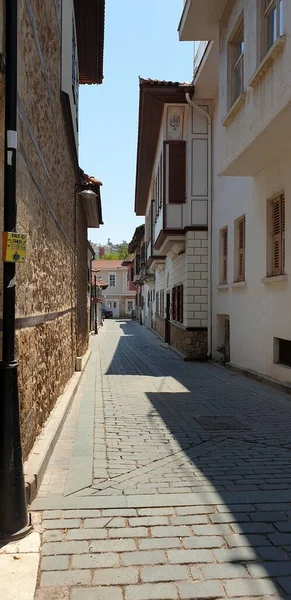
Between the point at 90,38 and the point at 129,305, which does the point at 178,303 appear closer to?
the point at 90,38

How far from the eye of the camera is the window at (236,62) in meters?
9.68

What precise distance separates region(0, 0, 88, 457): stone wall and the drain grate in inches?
77.6

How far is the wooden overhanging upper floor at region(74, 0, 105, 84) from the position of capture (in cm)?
1076

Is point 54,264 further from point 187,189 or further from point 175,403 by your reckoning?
point 187,189

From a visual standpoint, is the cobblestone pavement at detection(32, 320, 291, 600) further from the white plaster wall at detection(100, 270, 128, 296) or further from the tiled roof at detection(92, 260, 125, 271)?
the tiled roof at detection(92, 260, 125, 271)

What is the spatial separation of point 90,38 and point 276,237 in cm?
676

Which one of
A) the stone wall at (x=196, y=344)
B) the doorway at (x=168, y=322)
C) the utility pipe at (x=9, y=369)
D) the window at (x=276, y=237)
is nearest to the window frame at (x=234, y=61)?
the window at (x=276, y=237)

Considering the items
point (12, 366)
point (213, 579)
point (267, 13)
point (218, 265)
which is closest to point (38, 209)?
point (12, 366)

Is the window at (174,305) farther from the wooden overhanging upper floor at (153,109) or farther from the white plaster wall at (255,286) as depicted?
the wooden overhanging upper floor at (153,109)

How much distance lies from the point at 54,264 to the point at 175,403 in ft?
10.2

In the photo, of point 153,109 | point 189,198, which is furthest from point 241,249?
point 153,109

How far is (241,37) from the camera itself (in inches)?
387

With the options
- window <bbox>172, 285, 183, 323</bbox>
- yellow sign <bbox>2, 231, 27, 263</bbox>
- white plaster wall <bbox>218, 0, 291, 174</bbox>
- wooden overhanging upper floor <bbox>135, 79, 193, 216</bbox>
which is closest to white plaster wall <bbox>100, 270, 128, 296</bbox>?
wooden overhanging upper floor <bbox>135, 79, 193, 216</bbox>

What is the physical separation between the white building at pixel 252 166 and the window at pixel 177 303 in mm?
3071
